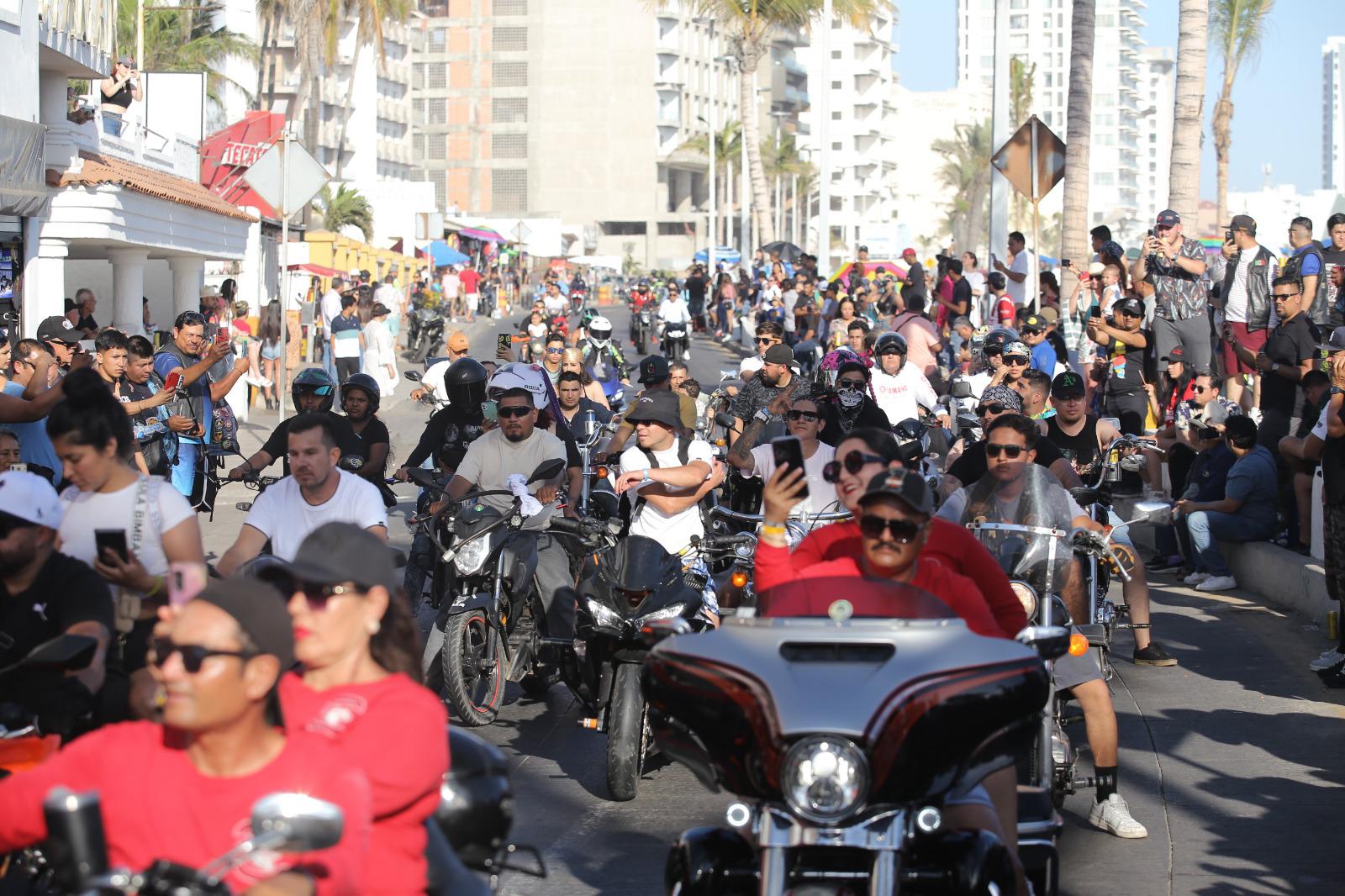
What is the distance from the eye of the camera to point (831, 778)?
4.10 m

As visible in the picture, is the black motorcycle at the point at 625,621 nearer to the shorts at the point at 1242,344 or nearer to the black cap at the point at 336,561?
the black cap at the point at 336,561

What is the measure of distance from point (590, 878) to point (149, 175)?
22.2 meters

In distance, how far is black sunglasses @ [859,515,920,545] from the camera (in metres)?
4.88

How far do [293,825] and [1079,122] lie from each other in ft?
74.8

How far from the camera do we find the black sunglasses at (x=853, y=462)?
18.3 ft

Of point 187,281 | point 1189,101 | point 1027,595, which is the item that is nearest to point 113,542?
point 1027,595

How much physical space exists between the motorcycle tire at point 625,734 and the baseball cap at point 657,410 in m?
1.76

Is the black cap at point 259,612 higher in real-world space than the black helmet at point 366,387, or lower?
lower

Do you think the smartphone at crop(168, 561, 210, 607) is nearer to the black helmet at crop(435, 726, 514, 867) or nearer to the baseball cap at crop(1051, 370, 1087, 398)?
the black helmet at crop(435, 726, 514, 867)

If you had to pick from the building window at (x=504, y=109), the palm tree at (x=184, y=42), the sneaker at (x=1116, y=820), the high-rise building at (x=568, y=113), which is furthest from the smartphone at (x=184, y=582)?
the building window at (x=504, y=109)

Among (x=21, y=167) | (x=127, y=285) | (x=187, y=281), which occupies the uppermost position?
(x=21, y=167)

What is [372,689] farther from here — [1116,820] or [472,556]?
[472,556]

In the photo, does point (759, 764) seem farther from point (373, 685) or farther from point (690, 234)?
point (690, 234)

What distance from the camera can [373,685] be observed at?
386 cm
